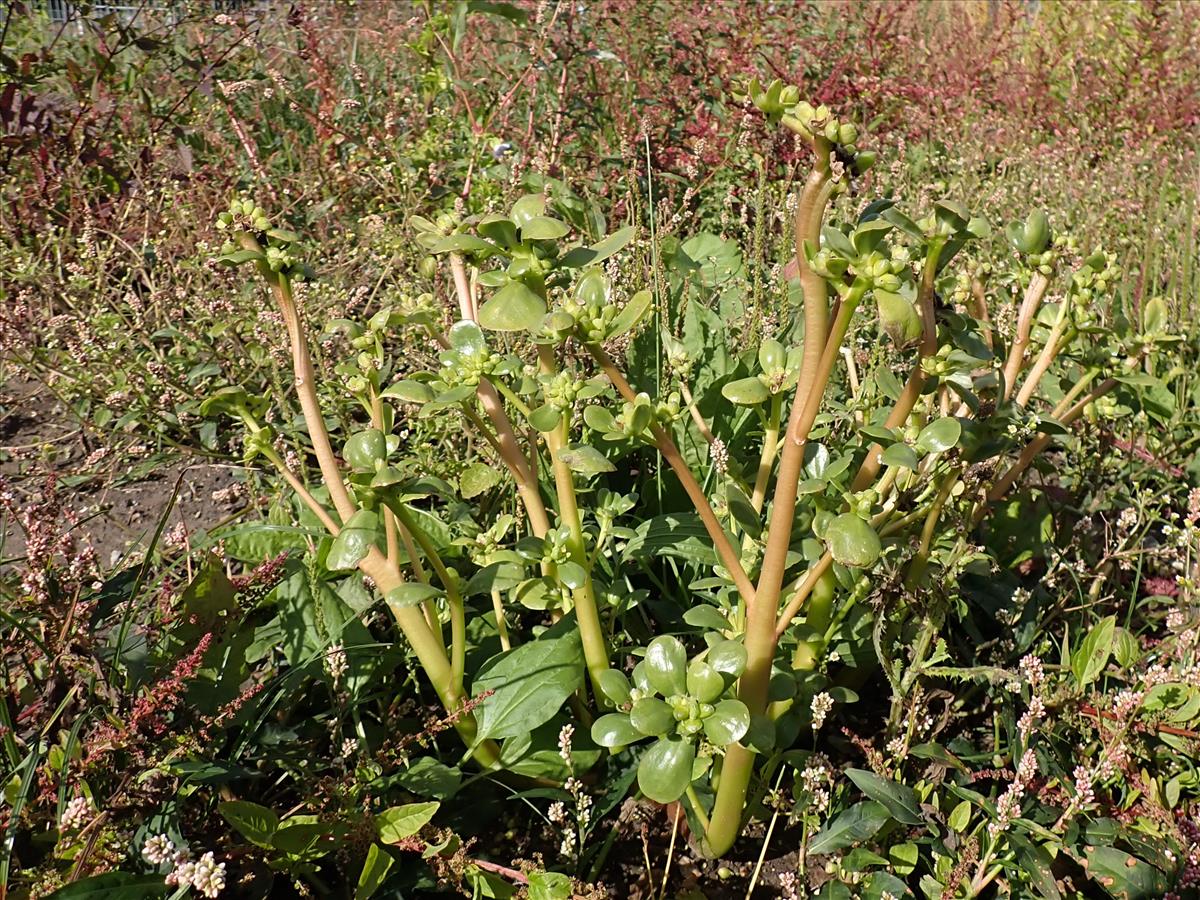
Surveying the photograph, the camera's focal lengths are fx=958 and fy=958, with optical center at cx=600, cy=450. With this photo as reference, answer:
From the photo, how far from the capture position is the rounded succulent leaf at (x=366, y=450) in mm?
1159

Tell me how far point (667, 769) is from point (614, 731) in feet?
0.25

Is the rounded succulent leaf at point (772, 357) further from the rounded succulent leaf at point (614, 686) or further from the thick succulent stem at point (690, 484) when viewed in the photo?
the rounded succulent leaf at point (614, 686)

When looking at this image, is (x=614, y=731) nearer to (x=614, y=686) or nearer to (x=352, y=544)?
(x=614, y=686)

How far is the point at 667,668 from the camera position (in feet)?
3.63

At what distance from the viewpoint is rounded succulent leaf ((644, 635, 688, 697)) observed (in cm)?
110

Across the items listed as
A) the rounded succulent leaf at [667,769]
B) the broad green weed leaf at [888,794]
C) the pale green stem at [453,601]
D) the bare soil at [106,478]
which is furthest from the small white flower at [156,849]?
the bare soil at [106,478]

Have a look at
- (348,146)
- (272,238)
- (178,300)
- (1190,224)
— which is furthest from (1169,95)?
(272,238)

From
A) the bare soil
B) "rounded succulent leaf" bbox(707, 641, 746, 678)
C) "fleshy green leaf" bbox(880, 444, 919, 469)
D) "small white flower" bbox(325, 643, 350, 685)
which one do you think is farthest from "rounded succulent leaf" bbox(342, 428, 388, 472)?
the bare soil

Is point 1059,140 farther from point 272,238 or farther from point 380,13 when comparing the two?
point 272,238

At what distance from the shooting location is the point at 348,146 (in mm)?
3824

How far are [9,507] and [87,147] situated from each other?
233cm

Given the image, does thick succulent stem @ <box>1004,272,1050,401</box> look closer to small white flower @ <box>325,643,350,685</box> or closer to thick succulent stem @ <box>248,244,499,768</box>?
thick succulent stem @ <box>248,244,499,768</box>

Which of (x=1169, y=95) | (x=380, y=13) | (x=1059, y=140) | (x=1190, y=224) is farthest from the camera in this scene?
(x=380, y=13)

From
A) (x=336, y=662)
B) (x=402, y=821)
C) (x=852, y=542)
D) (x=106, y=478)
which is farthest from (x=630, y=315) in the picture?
(x=106, y=478)
